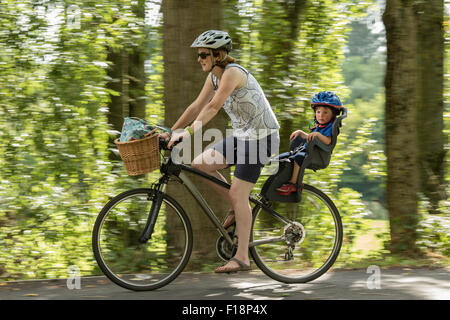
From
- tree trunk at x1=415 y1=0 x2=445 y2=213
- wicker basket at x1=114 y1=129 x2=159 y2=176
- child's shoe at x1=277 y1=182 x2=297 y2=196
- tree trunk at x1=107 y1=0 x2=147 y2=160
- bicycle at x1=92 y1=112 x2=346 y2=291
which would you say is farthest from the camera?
tree trunk at x1=107 y1=0 x2=147 y2=160

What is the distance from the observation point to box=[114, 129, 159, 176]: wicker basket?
4.80 meters

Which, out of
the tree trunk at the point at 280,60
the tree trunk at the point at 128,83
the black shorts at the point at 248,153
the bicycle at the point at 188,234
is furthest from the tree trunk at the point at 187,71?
the tree trunk at the point at 128,83

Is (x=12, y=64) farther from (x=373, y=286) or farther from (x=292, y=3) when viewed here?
(x=373, y=286)

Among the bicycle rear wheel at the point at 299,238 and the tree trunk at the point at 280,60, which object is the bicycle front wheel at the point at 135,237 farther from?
the tree trunk at the point at 280,60

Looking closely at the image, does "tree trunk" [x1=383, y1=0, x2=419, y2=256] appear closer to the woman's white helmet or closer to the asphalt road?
the asphalt road

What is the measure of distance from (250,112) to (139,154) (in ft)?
3.44

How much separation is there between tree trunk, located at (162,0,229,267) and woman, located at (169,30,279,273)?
3.28ft

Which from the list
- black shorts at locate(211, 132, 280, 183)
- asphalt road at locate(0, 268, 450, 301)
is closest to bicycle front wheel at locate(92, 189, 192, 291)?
asphalt road at locate(0, 268, 450, 301)

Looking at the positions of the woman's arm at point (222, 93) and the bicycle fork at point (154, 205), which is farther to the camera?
the bicycle fork at point (154, 205)

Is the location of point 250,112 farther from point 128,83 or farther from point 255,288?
point 128,83

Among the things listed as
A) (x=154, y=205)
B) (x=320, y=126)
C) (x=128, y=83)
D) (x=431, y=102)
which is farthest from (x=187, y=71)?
(x=128, y=83)

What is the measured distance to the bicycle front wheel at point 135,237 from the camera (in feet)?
16.7

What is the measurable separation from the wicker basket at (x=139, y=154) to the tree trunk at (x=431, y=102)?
14.5 feet
